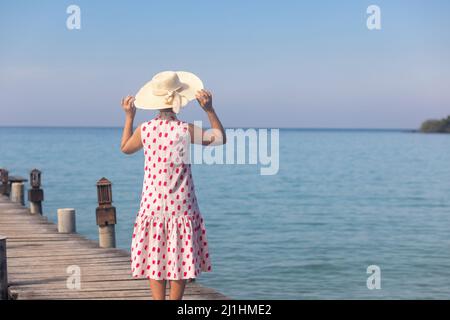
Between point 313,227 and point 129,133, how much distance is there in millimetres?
27297

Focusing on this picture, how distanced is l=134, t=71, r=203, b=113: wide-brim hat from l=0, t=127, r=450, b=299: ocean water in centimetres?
1211

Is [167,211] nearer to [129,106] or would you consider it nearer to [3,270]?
[129,106]

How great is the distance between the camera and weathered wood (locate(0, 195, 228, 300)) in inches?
365

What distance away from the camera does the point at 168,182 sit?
634cm

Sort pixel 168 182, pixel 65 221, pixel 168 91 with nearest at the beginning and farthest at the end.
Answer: pixel 168 182
pixel 168 91
pixel 65 221

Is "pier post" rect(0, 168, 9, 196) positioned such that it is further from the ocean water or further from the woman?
the woman

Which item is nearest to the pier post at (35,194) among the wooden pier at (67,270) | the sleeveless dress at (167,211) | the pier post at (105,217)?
the wooden pier at (67,270)

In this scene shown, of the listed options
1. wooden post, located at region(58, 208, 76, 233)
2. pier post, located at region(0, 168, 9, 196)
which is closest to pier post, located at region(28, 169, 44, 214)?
pier post, located at region(0, 168, 9, 196)

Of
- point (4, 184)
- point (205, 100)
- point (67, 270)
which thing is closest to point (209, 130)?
point (205, 100)

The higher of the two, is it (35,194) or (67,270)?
(35,194)

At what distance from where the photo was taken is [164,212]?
6387mm

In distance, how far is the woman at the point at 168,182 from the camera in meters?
6.33

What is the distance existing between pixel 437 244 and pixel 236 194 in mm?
23292

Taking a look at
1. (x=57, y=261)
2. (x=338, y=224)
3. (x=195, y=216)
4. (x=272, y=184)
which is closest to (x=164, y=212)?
(x=195, y=216)
